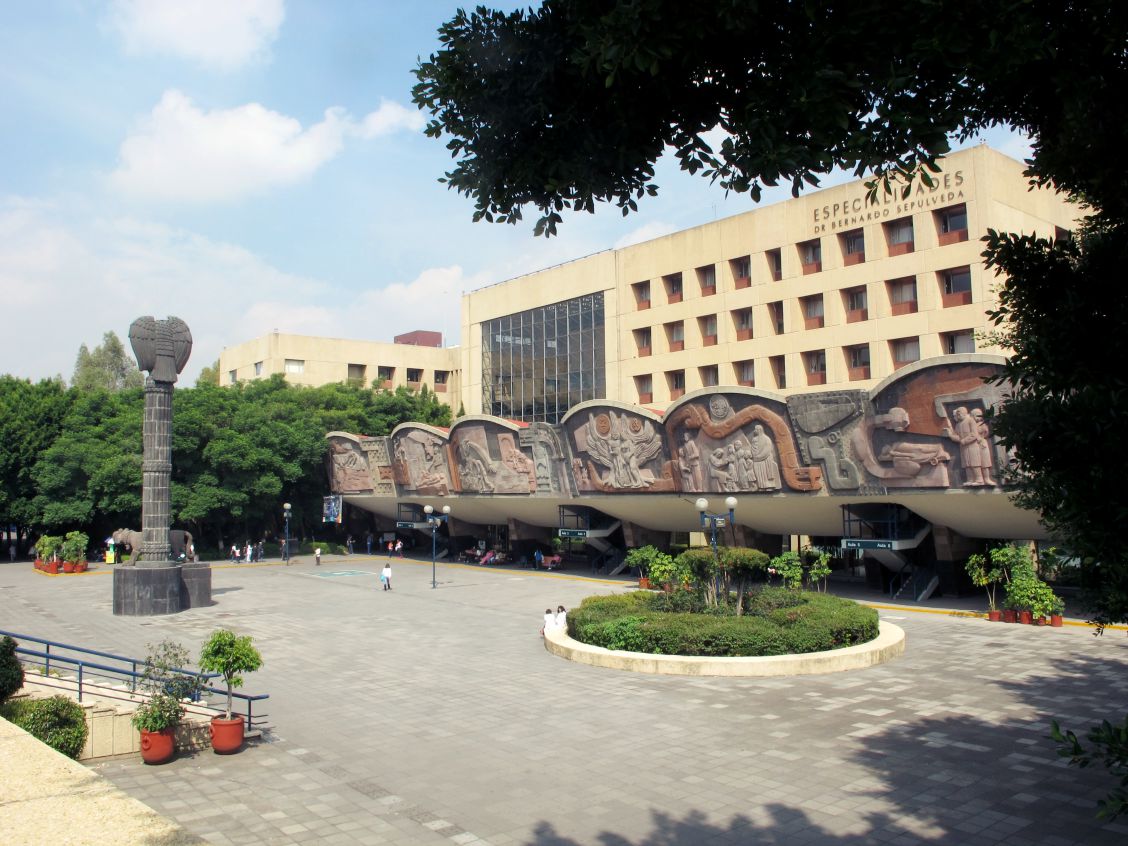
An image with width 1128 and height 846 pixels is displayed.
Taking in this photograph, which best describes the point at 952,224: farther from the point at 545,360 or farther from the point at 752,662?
the point at 752,662

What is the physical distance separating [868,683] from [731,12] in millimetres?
13347

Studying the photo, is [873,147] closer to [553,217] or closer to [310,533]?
[553,217]

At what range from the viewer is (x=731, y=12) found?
18.3ft

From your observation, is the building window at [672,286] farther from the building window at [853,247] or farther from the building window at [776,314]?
the building window at [853,247]

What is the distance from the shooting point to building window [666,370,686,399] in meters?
46.0

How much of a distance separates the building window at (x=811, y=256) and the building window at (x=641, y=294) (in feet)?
31.0

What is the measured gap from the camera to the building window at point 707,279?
44031mm

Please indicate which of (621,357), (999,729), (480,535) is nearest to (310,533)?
(480,535)

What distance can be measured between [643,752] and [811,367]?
30.9m

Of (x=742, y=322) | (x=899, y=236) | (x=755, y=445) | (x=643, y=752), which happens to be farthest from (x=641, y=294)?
(x=643, y=752)

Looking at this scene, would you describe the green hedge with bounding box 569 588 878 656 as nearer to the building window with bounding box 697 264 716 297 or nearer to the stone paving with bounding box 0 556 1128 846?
the stone paving with bounding box 0 556 1128 846

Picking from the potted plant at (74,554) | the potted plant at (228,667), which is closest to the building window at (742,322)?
the potted plant at (74,554)

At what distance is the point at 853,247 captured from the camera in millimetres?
38625

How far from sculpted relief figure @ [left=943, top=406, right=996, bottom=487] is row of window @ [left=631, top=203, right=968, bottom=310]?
1472 cm
